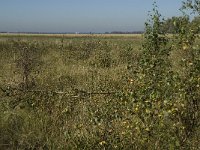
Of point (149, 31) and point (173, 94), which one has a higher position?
point (149, 31)

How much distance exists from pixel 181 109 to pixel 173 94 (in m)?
0.21

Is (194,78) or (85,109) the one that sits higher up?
(194,78)

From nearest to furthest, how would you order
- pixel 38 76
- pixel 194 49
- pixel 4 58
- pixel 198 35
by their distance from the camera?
pixel 194 49, pixel 198 35, pixel 38 76, pixel 4 58

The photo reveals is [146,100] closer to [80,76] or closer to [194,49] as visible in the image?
[194,49]

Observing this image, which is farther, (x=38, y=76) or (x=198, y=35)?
(x=38, y=76)

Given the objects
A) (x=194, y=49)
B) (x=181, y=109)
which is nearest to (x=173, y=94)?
(x=181, y=109)

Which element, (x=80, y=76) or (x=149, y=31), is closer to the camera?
(x=149, y=31)

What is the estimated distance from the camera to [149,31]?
28.5ft

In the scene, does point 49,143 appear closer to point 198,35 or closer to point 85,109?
point 85,109

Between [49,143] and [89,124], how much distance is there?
63 centimetres

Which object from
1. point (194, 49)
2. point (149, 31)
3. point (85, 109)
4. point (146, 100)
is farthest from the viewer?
point (149, 31)

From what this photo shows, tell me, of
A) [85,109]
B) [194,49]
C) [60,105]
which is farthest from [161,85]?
[60,105]

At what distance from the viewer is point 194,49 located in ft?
17.1

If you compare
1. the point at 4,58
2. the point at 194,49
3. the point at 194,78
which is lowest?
Result: the point at 4,58
